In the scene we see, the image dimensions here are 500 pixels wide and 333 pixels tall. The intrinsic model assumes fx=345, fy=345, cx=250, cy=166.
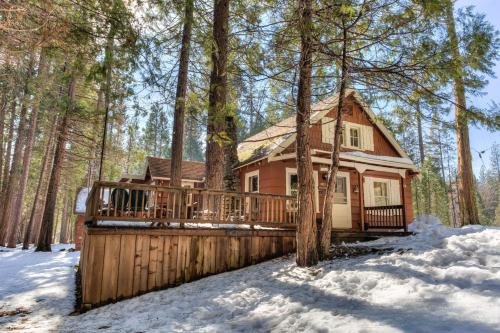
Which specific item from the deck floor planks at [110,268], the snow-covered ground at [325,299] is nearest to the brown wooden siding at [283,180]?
the snow-covered ground at [325,299]

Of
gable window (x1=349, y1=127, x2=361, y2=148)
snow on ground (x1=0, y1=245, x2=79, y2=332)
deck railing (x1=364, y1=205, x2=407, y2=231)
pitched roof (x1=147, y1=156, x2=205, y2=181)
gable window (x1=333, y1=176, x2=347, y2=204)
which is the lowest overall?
snow on ground (x1=0, y1=245, x2=79, y2=332)

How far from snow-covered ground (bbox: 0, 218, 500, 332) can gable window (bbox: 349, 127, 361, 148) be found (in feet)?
25.0

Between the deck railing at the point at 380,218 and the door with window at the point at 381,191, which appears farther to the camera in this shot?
the door with window at the point at 381,191

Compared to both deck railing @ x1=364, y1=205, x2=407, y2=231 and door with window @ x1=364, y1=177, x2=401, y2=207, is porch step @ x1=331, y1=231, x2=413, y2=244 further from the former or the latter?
door with window @ x1=364, y1=177, x2=401, y2=207

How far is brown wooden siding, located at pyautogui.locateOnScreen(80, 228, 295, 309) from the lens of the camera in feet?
21.6

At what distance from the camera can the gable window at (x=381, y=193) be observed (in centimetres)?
1478

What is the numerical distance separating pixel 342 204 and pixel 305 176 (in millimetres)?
6749

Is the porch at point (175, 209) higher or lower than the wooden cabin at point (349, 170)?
lower

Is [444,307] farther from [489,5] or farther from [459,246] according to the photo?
[489,5]

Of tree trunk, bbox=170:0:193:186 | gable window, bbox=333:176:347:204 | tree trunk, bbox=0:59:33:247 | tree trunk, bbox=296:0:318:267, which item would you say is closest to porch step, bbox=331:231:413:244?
gable window, bbox=333:176:347:204

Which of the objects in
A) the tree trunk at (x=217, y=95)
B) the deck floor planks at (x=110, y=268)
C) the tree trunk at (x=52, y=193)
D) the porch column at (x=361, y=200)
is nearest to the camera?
the deck floor planks at (x=110, y=268)

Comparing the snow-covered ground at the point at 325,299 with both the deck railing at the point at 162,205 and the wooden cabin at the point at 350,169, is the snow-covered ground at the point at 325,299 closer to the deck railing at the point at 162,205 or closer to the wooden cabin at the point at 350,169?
the deck railing at the point at 162,205

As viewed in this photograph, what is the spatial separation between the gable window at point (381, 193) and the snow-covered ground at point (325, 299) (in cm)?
721

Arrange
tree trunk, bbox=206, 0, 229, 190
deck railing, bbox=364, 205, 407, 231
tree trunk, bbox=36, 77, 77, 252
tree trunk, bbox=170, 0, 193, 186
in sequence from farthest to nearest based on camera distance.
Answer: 1. tree trunk, bbox=36, 77, 77, 252
2. deck railing, bbox=364, 205, 407, 231
3. tree trunk, bbox=170, 0, 193, 186
4. tree trunk, bbox=206, 0, 229, 190
